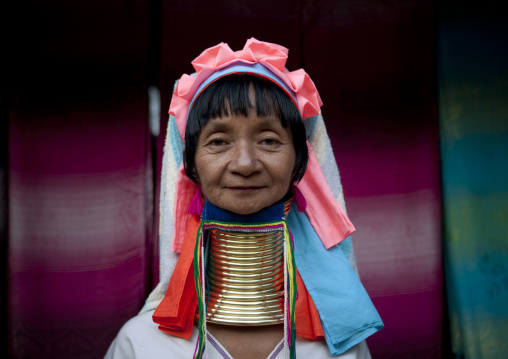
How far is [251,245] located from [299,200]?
0.83ft

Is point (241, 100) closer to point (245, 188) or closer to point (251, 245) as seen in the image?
point (245, 188)

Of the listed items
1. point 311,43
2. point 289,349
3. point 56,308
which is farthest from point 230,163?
point 56,308

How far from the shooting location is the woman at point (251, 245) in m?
1.40

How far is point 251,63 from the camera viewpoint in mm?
1478

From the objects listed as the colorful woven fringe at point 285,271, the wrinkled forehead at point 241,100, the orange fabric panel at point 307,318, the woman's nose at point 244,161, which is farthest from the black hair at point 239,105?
the orange fabric panel at point 307,318

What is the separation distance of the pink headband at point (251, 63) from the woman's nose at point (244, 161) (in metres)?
0.26

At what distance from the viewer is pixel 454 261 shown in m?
2.37

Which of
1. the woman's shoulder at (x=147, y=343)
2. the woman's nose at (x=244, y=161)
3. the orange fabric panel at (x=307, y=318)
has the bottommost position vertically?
the woman's shoulder at (x=147, y=343)

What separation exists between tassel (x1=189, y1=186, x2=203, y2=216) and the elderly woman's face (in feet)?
0.43

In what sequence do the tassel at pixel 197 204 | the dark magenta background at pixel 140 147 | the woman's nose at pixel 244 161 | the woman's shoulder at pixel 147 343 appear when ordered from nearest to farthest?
the woman's nose at pixel 244 161 → the woman's shoulder at pixel 147 343 → the tassel at pixel 197 204 → the dark magenta background at pixel 140 147

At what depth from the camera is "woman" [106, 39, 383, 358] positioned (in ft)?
4.60

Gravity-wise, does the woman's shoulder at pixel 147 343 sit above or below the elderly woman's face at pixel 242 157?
below

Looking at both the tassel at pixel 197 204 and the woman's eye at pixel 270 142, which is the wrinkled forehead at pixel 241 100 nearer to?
the woman's eye at pixel 270 142

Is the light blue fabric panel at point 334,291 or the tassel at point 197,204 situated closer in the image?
the light blue fabric panel at point 334,291
